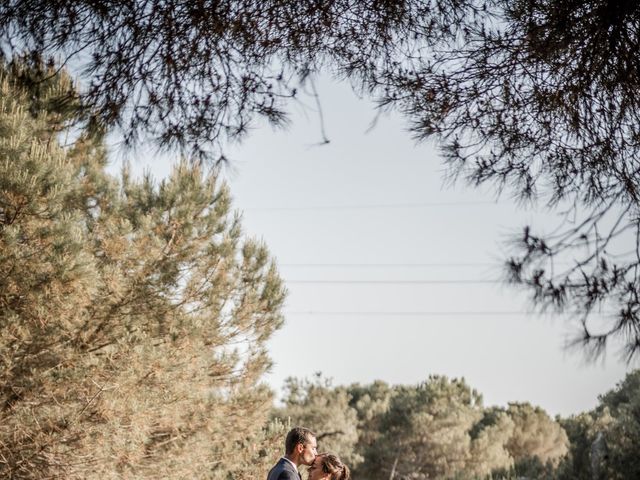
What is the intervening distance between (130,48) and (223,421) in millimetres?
7274

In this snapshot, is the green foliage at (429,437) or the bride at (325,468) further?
the green foliage at (429,437)

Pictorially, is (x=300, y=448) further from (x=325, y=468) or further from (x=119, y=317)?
(x=119, y=317)

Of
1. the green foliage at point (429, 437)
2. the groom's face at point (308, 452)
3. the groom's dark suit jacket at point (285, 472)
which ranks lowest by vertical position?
the groom's dark suit jacket at point (285, 472)

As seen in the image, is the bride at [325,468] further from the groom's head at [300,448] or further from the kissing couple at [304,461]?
the groom's head at [300,448]

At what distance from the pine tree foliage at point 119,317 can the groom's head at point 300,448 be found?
338 cm

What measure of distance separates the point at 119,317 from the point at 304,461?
481cm

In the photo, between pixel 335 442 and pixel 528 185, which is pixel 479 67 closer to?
pixel 528 185

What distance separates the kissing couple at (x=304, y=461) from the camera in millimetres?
3664

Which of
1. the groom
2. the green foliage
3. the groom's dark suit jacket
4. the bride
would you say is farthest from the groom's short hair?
the green foliage

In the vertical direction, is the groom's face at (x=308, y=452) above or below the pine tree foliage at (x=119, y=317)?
below

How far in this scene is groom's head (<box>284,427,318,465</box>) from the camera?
3871mm

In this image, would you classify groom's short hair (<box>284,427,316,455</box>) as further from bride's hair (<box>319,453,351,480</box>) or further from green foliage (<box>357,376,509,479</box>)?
green foliage (<box>357,376,509,479</box>)

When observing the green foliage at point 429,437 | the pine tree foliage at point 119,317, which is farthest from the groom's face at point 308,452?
the green foliage at point 429,437

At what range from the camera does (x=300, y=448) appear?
3.87 metres
